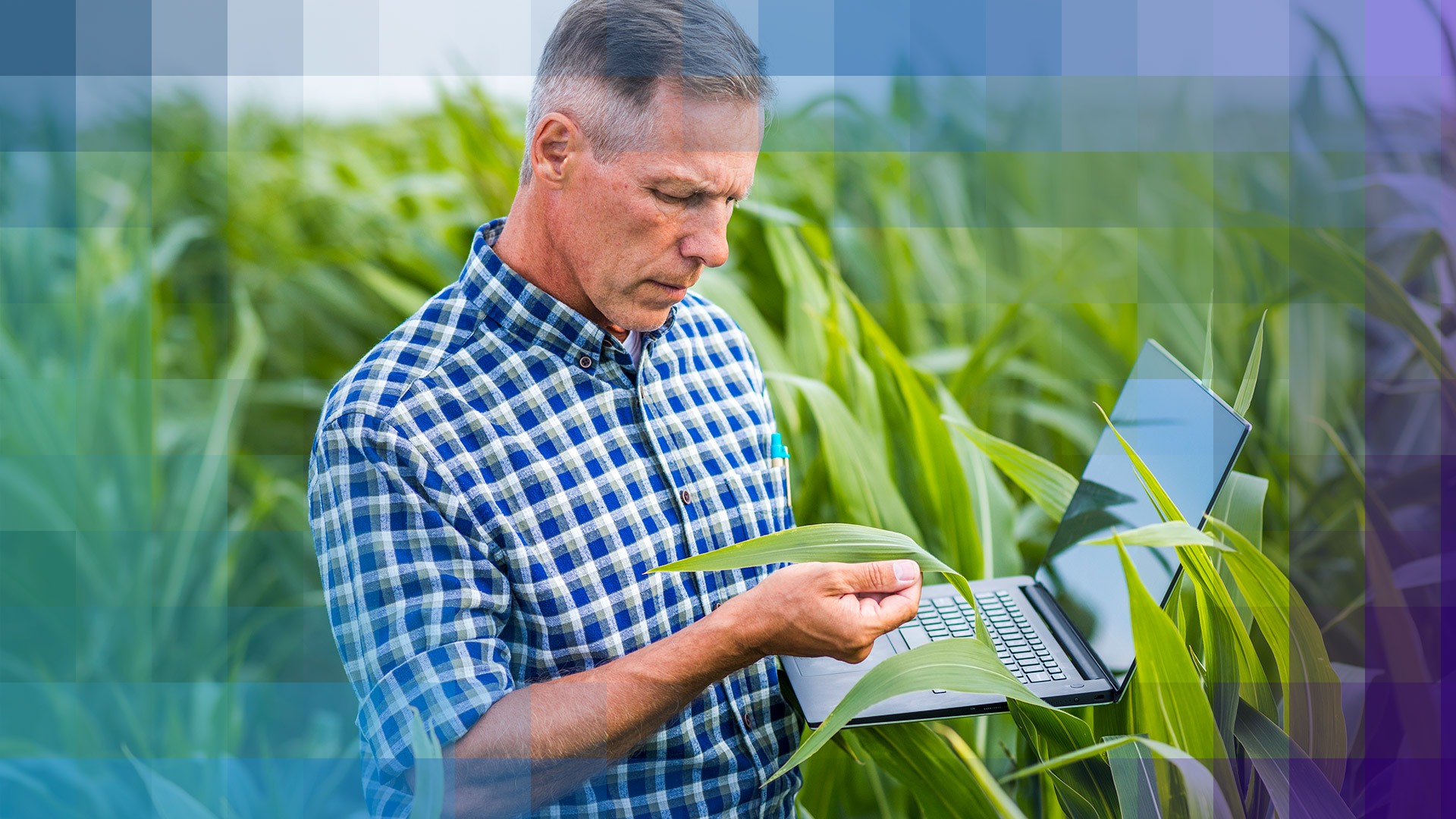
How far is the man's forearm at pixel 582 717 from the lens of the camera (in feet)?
2.12

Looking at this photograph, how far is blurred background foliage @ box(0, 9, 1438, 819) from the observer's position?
0.97m

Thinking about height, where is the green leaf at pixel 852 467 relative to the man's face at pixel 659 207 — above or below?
below

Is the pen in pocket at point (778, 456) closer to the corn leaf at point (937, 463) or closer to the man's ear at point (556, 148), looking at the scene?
the corn leaf at point (937, 463)

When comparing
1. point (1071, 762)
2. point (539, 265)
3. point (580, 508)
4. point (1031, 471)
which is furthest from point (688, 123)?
point (1071, 762)

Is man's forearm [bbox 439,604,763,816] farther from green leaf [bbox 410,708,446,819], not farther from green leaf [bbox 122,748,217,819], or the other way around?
green leaf [bbox 122,748,217,819]

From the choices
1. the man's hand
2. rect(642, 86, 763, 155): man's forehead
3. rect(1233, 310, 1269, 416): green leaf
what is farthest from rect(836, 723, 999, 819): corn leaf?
rect(642, 86, 763, 155): man's forehead

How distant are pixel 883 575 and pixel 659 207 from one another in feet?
1.02

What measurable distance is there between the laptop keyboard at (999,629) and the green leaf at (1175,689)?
4.2 inches

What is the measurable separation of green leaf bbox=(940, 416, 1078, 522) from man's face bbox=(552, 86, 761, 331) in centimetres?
25

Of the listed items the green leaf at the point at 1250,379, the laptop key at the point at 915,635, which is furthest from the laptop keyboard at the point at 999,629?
the green leaf at the point at 1250,379

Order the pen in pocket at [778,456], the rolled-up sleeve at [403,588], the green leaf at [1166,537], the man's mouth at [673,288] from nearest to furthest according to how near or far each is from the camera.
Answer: the green leaf at [1166,537] → the rolled-up sleeve at [403,588] → the man's mouth at [673,288] → the pen in pocket at [778,456]

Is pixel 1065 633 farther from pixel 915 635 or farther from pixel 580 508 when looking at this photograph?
pixel 580 508

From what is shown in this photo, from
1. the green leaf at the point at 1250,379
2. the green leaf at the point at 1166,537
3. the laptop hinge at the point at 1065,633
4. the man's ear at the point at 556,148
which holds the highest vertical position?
the man's ear at the point at 556,148

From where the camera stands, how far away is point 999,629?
807 millimetres
